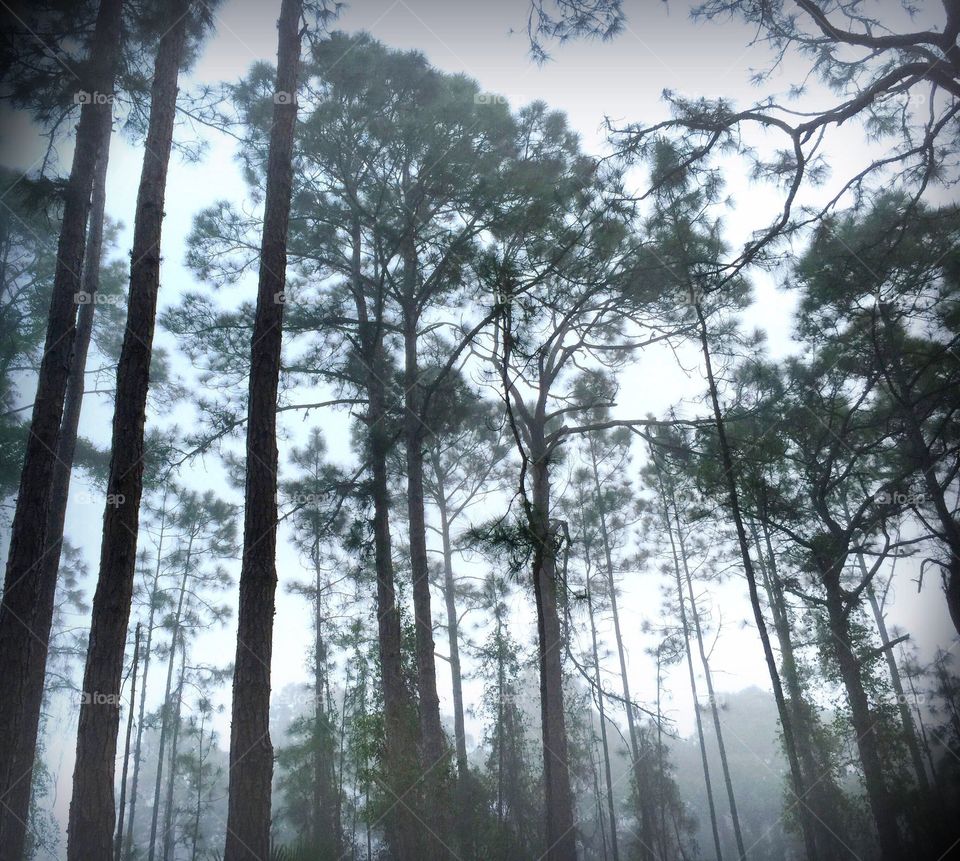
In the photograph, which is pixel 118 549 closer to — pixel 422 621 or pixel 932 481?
pixel 422 621

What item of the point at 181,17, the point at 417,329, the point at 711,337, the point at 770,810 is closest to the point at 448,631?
the point at 417,329

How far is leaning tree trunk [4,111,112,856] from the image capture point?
729 centimetres

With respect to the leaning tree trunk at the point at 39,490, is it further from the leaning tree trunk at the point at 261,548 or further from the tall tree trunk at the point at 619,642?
the tall tree trunk at the point at 619,642

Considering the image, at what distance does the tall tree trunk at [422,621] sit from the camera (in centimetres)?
701

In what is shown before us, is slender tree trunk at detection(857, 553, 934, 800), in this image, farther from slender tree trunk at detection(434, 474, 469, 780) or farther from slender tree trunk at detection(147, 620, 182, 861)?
slender tree trunk at detection(147, 620, 182, 861)

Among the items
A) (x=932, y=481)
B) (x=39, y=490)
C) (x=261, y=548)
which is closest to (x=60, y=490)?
(x=39, y=490)

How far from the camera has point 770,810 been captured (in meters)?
32.5

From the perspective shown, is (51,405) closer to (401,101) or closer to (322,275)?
(322,275)

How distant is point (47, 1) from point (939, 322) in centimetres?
1153

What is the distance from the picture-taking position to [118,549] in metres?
5.14

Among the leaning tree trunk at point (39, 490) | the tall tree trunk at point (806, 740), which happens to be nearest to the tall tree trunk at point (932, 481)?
the tall tree trunk at point (806, 740)

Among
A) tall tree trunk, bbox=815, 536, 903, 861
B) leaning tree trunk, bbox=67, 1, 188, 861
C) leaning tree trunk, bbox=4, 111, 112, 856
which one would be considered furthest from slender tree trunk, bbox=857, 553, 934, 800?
leaning tree trunk, bbox=4, 111, 112, 856

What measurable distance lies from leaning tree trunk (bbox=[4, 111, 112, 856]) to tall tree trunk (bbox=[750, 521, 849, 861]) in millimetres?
11750

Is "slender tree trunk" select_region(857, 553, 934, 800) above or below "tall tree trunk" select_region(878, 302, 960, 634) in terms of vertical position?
below
